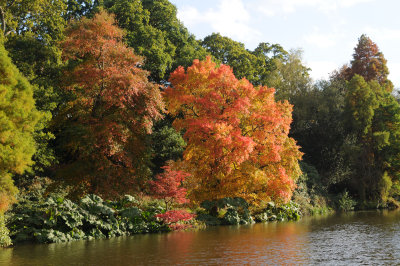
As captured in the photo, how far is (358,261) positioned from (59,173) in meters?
15.3

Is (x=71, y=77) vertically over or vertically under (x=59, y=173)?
over

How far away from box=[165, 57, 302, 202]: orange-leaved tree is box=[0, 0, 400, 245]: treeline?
7cm

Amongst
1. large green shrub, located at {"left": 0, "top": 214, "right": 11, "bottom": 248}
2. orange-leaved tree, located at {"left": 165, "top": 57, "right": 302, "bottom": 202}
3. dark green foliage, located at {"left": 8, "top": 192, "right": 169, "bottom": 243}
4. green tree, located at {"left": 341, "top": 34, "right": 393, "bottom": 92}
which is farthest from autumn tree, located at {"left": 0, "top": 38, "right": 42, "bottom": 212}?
green tree, located at {"left": 341, "top": 34, "right": 393, "bottom": 92}

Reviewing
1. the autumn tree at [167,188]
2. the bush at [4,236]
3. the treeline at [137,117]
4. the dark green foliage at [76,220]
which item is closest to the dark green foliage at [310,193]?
the treeline at [137,117]

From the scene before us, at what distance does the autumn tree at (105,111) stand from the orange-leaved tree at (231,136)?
10.1ft

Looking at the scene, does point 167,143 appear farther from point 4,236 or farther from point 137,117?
point 4,236

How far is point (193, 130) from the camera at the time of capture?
23.0 metres

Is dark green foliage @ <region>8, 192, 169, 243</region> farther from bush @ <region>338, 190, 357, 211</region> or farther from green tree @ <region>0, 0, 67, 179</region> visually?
bush @ <region>338, 190, 357, 211</region>

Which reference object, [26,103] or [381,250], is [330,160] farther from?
[26,103]

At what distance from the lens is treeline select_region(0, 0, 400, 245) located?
2070cm

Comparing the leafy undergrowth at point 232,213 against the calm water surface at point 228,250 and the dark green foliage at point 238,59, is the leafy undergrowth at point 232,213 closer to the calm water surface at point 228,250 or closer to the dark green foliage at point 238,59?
the calm water surface at point 228,250

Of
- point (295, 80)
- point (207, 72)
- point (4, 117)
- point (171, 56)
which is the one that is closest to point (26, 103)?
point (4, 117)

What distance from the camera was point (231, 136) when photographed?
23141mm

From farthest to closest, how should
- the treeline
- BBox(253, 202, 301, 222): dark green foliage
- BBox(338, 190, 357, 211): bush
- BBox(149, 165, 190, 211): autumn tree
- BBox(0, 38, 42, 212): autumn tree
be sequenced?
1. BBox(338, 190, 357, 211): bush
2. BBox(253, 202, 301, 222): dark green foliage
3. the treeline
4. BBox(149, 165, 190, 211): autumn tree
5. BBox(0, 38, 42, 212): autumn tree
